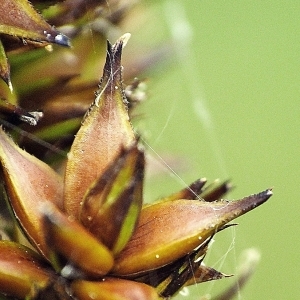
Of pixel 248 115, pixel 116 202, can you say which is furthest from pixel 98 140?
pixel 248 115

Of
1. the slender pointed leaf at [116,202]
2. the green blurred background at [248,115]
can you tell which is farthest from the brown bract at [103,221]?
the green blurred background at [248,115]

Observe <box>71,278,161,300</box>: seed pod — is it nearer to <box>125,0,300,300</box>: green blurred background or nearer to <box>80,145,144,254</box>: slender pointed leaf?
<box>80,145,144,254</box>: slender pointed leaf

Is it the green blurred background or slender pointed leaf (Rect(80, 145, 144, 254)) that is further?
the green blurred background

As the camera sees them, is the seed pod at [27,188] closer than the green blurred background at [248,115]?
Yes

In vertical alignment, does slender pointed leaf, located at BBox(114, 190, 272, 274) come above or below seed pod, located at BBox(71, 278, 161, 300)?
above

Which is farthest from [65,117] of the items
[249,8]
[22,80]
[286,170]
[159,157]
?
[249,8]

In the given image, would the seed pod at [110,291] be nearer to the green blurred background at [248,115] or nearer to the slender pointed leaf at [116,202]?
the slender pointed leaf at [116,202]

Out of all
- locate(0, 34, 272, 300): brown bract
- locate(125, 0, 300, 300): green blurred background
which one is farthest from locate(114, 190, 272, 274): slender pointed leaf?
locate(125, 0, 300, 300): green blurred background
